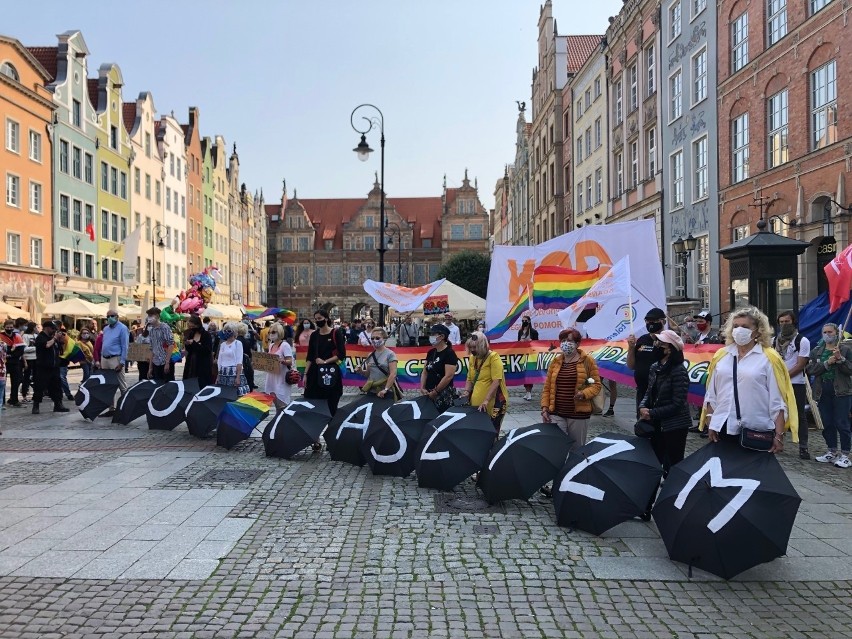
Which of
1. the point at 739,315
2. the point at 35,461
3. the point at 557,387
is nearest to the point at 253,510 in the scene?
the point at 557,387

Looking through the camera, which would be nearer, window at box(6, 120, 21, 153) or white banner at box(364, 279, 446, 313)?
white banner at box(364, 279, 446, 313)

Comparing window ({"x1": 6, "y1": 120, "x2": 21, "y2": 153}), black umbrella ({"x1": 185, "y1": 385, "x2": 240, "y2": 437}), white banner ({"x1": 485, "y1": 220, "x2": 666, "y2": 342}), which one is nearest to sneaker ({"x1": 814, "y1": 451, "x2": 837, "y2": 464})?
white banner ({"x1": 485, "y1": 220, "x2": 666, "y2": 342})

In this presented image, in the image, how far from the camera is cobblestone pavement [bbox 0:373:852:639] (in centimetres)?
447

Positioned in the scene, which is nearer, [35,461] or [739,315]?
[739,315]

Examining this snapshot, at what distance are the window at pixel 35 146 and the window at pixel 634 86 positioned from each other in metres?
28.4

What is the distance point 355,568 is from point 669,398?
10.1ft

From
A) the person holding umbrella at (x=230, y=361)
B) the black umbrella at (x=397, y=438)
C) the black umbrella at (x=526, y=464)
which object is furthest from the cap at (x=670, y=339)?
the person holding umbrella at (x=230, y=361)

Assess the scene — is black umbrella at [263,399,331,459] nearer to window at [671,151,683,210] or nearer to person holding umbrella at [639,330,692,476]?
person holding umbrella at [639,330,692,476]

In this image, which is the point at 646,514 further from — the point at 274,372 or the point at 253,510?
the point at 274,372

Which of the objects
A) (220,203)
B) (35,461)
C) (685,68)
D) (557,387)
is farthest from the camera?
(220,203)

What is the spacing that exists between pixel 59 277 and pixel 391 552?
1465 inches

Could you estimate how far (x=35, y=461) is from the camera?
9234 millimetres

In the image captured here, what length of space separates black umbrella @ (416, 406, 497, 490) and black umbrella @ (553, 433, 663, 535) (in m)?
1.16

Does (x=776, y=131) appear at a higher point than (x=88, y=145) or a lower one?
lower
